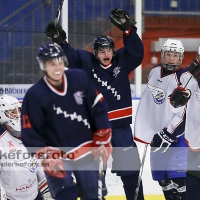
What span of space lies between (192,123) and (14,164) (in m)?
0.98

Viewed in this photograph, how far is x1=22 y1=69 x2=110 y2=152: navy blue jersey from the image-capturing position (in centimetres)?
326

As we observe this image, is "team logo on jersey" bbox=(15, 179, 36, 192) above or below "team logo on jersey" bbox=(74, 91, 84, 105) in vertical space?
below

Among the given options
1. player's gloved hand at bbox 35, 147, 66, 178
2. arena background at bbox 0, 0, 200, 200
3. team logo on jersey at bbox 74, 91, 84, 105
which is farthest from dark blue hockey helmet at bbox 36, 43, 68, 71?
arena background at bbox 0, 0, 200, 200

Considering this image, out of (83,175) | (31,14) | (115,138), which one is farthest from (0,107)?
(31,14)

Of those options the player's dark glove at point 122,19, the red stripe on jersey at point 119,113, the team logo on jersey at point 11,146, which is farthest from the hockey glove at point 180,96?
the team logo on jersey at point 11,146

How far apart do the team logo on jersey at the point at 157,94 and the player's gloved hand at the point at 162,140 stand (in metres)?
0.17

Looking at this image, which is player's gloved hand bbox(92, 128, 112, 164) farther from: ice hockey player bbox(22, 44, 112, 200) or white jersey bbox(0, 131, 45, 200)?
white jersey bbox(0, 131, 45, 200)

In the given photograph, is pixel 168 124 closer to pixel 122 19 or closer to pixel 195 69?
pixel 195 69

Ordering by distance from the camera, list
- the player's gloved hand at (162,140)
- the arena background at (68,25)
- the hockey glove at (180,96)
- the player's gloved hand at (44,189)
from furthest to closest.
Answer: the arena background at (68,25) → the player's gloved hand at (44,189) → the player's gloved hand at (162,140) → the hockey glove at (180,96)

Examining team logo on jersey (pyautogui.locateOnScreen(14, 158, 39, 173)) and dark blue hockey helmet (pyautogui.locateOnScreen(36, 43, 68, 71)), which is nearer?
dark blue hockey helmet (pyautogui.locateOnScreen(36, 43, 68, 71))

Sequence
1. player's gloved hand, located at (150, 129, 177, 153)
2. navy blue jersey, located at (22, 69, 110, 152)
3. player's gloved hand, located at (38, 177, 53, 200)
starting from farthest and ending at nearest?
player's gloved hand, located at (38, 177, 53, 200)
player's gloved hand, located at (150, 129, 177, 153)
navy blue jersey, located at (22, 69, 110, 152)

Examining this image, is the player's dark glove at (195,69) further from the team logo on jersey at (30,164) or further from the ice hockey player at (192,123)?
the team logo on jersey at (30,164)

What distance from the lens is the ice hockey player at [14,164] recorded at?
3941 millimetres

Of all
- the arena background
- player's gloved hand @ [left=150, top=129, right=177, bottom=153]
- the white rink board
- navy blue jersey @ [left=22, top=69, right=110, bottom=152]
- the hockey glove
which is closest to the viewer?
navy blue jersey @ [left=22, top=69, right=110, bottom=152]
